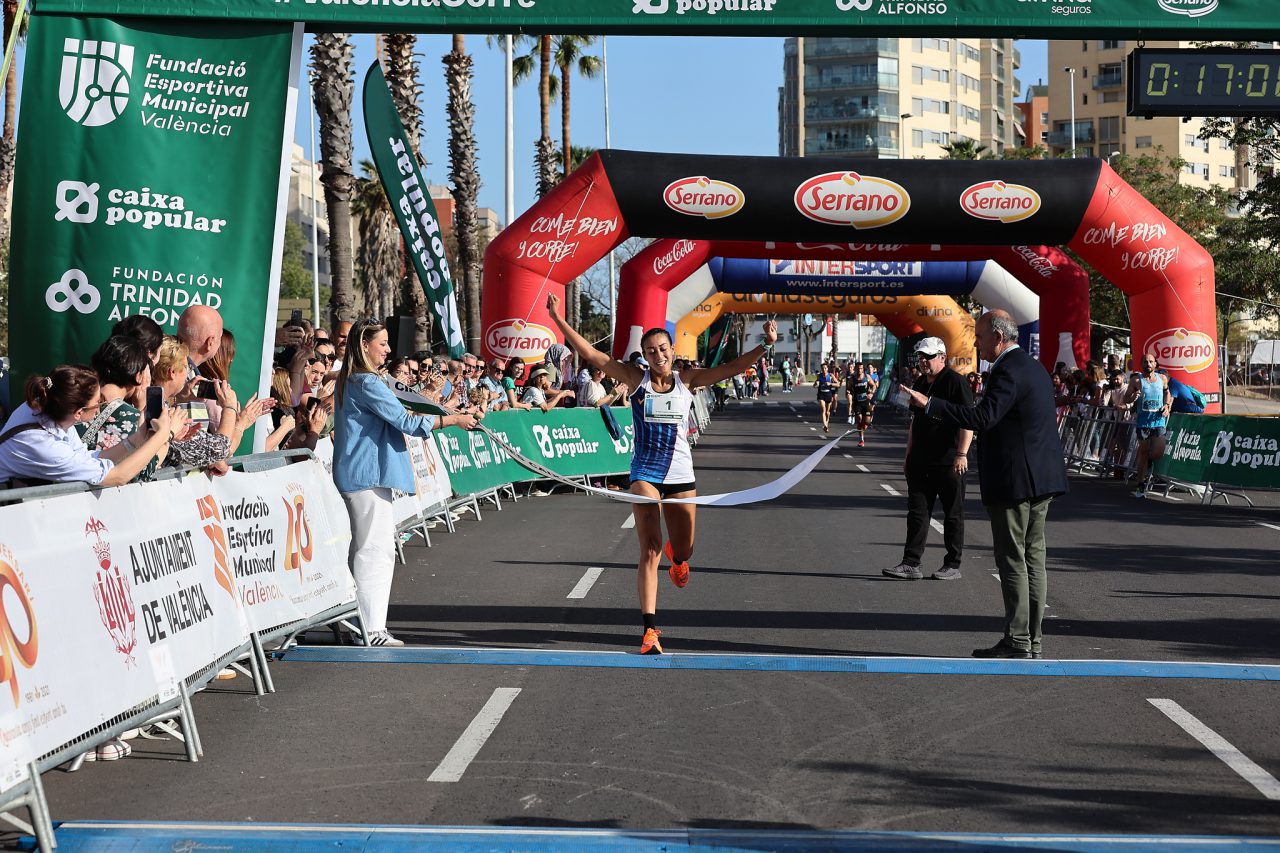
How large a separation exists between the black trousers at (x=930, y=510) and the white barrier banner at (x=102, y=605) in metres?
6.48

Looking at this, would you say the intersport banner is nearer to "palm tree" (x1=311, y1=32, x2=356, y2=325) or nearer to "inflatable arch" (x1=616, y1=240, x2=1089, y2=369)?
"palm tree" (x1=311, y1=32, x2=356, y2=325)

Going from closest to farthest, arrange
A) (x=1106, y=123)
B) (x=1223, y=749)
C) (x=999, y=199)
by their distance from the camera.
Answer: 1. (x=1223, y=749)
2. (x=999, y=199)
3. (x=1106, y=123)

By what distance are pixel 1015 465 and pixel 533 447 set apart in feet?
41.3

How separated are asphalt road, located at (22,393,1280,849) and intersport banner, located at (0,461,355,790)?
0.40 m

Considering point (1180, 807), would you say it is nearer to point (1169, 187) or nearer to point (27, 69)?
point (27, 69)

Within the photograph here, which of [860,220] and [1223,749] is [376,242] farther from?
[1223,749]

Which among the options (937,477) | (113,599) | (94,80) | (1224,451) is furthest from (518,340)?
(113,599)

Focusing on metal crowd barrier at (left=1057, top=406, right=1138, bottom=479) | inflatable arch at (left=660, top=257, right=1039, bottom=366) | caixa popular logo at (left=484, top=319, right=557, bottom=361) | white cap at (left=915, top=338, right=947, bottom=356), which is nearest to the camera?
white cap at (left=915, top=338, right=947, bottom=356)

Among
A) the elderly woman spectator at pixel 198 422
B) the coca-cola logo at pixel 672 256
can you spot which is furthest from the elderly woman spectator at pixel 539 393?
the elderly woman spectator at pixel 198 422

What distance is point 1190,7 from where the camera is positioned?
1127 centimetres

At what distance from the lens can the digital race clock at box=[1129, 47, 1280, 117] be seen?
43.8 feet

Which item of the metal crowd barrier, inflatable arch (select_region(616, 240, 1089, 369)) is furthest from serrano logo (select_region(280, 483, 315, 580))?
inflatable arch (select_region(616, 240, 1089, 369))

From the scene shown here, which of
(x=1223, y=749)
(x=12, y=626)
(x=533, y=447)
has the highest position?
(x=12, y=626)

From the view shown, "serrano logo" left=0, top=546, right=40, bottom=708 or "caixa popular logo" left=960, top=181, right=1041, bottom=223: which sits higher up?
"caixa popular logo" left=960, top=181, right=1041, bottom=223
